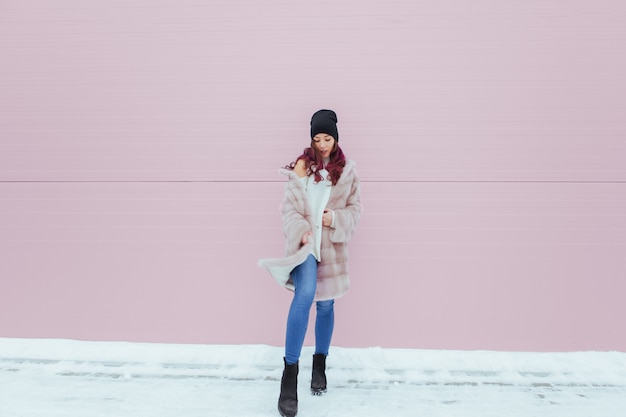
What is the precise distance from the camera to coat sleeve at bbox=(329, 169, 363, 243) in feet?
6.75

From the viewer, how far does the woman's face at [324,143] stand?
6.78ft

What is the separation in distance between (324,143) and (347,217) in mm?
373

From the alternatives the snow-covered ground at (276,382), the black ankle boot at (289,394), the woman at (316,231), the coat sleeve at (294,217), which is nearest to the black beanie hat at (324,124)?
the woman at (316,231)

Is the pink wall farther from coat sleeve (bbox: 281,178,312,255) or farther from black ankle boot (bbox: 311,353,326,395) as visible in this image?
coat sleeve (bbox: 281,178,312,255)

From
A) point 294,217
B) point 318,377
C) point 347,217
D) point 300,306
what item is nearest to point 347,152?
point 347,217

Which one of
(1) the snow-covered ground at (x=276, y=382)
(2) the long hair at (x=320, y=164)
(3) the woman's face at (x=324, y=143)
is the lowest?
(1) the snow-covered ground at (x=276, y=382)

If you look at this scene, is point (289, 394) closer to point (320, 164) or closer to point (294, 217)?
point (294, 217)

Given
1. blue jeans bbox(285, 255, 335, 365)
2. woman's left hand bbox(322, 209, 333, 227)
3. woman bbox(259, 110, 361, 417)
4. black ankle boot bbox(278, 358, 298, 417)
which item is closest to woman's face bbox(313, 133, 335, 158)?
woman bbox(259, 110, 361, 417)

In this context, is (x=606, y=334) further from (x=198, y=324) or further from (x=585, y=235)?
(x=198, y=324)

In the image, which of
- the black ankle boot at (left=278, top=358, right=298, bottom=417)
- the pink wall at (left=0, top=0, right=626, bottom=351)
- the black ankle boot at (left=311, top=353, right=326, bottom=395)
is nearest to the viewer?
the black ankle boot at (left=278, top=358, right=298, bottom=417)

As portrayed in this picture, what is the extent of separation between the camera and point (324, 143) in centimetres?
207

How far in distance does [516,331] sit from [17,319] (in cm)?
313

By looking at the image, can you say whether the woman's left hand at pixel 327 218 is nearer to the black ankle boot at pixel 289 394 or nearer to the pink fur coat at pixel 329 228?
the pink fur coat at pixel 329 228

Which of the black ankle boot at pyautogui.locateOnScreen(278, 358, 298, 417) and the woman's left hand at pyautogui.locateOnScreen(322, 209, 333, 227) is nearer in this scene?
the black ankle boot at pyautogui.locateOnScreen(278, 358, 298, 417)
